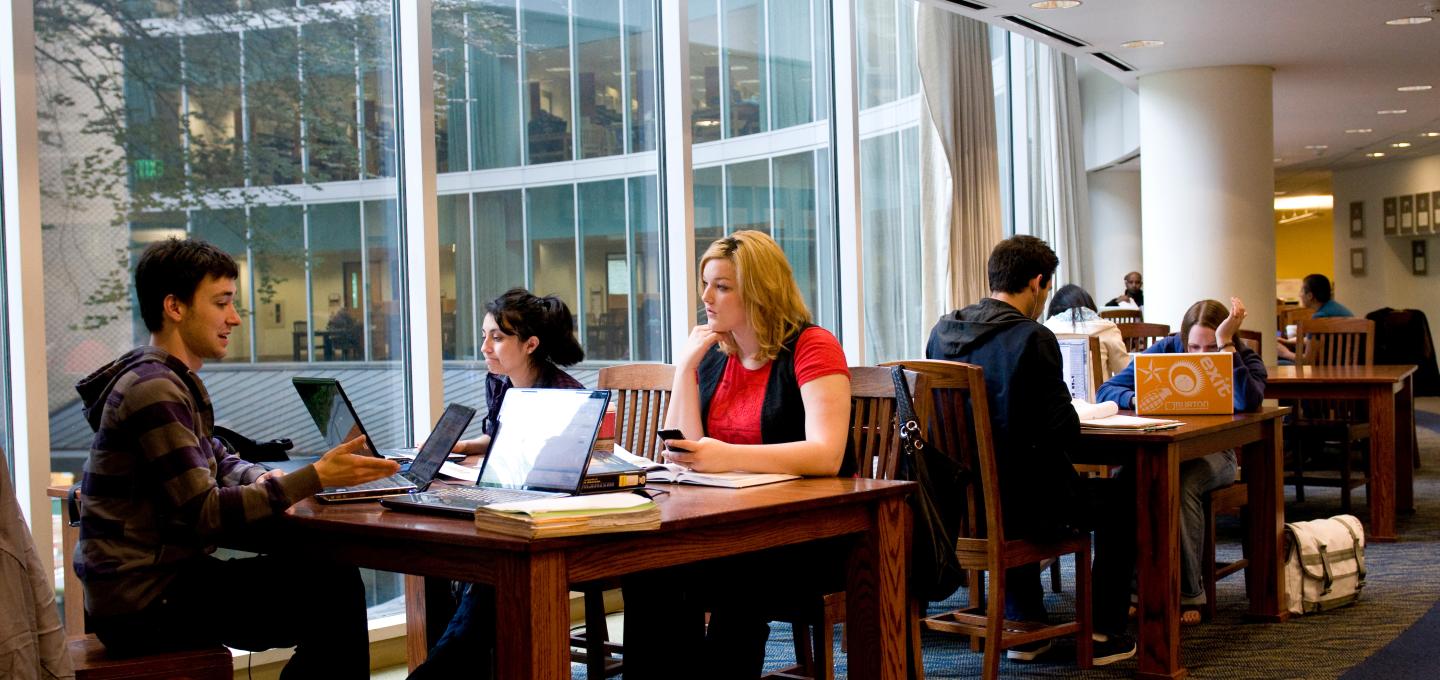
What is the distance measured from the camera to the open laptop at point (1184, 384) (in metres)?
4.04

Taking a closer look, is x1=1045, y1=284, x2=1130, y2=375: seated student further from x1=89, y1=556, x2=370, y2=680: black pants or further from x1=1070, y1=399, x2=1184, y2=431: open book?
x1=89, y1=556, x2=370, y2=680: black pants

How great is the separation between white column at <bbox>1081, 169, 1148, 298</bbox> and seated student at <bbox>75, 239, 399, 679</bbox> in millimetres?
11177

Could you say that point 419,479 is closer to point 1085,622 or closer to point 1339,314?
point 1085,622

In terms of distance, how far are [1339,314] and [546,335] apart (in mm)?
7410

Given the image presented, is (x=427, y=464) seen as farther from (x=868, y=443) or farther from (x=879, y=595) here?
(x=868, y=443)

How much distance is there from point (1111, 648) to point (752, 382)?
1562 mm

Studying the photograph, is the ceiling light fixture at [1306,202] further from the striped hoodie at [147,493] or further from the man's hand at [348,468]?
the striped hoodie at [147,493]

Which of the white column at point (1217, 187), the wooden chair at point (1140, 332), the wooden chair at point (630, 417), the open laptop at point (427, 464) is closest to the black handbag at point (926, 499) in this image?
the wooden chair at point (630, 417)

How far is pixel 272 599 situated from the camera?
2.45 metres

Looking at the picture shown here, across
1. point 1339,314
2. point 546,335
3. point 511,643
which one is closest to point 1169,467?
point 546,335

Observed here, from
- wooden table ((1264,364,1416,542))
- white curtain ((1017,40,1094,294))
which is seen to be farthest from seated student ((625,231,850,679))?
white curtain ((1017,40,1094,294))

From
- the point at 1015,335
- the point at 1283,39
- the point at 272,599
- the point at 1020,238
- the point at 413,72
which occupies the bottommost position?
the point at 272,599

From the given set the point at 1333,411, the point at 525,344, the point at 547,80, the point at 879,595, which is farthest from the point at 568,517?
the point at 1333,411

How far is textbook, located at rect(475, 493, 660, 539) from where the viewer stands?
193 centimetres
